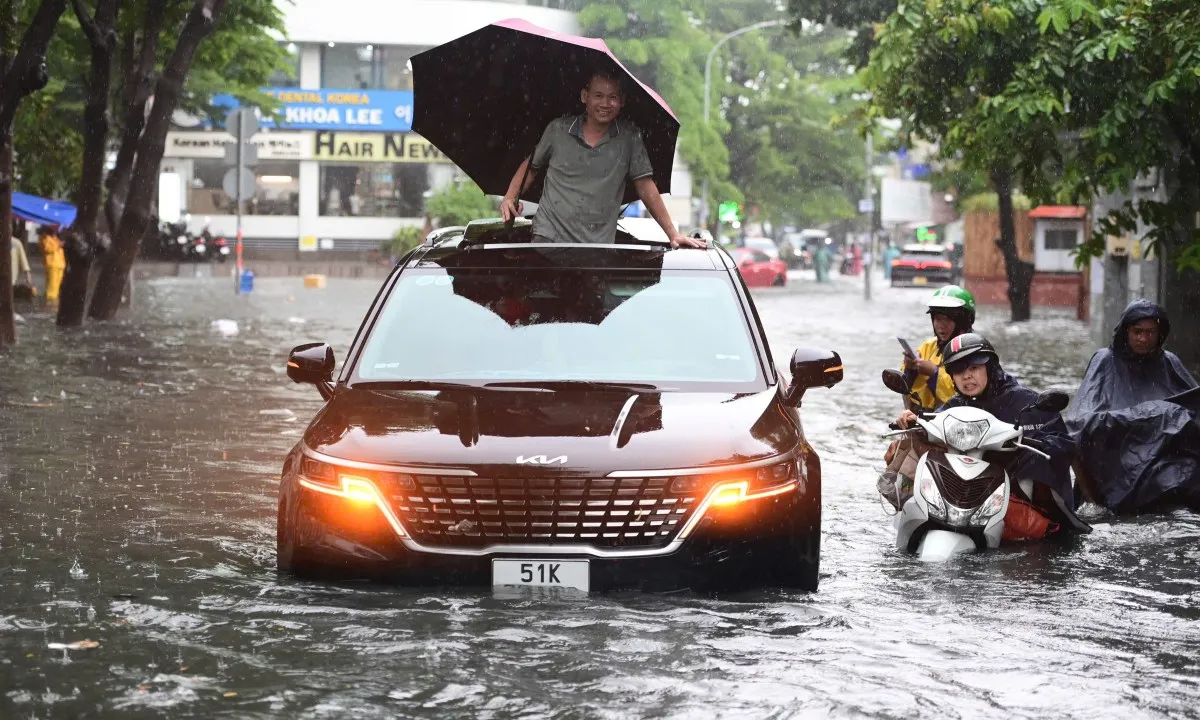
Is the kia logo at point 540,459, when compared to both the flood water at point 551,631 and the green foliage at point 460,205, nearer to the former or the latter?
the flood water at point 551,631

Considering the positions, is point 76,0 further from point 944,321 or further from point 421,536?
point 421,536

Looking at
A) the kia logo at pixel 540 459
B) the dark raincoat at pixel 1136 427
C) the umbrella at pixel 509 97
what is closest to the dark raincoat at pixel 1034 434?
the dark raincoat at pixel 1136 427

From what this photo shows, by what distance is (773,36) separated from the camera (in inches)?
2911

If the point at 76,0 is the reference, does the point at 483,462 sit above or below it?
below

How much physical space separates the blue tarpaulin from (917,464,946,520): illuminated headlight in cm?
2791

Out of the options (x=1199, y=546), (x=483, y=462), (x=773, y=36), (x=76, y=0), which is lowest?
(x=1199, y=546)

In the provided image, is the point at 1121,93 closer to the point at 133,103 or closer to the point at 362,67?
the point at 133,103

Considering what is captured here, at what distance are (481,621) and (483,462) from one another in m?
0.52

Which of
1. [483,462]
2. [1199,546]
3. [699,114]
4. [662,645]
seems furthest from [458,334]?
[699,114]

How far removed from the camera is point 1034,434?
833cm

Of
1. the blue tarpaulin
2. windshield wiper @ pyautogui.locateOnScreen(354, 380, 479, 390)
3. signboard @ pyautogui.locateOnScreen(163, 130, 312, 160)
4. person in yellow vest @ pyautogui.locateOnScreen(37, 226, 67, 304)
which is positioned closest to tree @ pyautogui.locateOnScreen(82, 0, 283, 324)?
the blue tarpaulin

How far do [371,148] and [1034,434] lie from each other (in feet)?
188

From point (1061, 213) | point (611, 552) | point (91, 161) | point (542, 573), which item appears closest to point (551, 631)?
point (542, 573)

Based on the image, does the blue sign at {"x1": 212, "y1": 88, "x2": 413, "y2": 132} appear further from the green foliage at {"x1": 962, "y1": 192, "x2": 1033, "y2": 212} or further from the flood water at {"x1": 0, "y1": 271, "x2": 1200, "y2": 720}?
the flood water at {"x1": 0, "y1": 271, "x2": 1200, "y2": 720}
